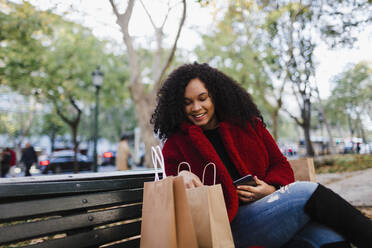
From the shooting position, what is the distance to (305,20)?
12359mm

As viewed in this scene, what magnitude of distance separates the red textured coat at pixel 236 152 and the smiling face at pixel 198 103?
0.09m

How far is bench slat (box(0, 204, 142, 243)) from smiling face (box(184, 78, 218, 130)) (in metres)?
0.80

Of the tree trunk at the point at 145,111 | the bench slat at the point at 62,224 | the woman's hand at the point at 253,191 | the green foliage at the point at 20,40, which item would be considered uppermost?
the green foliage at the point at 20,40

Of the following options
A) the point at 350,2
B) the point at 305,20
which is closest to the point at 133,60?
the point at 350,2

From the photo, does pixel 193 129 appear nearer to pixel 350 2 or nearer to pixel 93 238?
pixel 93 238

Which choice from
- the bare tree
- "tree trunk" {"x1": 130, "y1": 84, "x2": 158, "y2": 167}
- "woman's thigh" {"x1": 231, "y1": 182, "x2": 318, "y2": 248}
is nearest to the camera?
"woman's thigh" {"x1": 231, "y1": 182, "x2": 318, "y2": 248}

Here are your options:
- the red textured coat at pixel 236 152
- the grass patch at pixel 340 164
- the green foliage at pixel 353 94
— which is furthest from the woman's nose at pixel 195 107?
the green foliage at pixel 353 94

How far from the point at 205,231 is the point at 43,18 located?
10570 millimetres

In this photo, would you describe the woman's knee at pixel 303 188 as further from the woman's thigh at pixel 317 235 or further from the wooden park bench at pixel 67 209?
the wooden park bench at pixel 67 209

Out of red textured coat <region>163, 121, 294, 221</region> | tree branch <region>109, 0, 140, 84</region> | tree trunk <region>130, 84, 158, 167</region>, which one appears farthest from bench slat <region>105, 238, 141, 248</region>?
tree branch <region>109, 0, 140, 84</region>

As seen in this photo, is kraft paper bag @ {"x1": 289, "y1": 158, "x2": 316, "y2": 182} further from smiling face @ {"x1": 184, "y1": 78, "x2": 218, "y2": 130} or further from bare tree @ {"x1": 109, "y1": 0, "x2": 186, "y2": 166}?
bare tree @ {"x1": 109, "y1": 0, "x2": 186, "y2": 166}

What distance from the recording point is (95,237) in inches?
74.0

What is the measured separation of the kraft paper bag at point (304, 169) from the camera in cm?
268

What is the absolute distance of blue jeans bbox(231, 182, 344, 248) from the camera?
5.73ft
